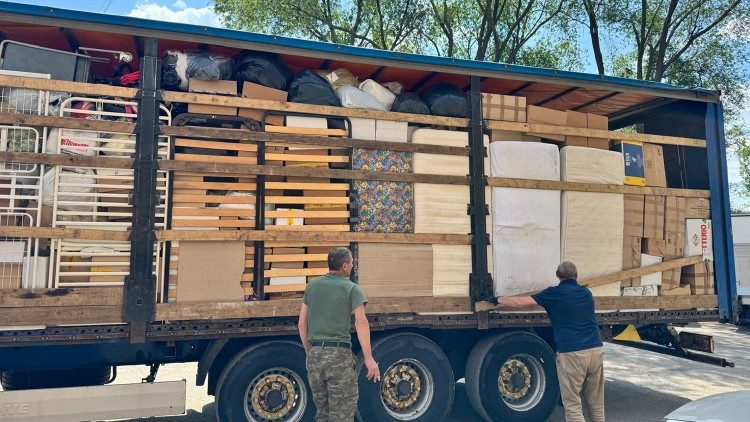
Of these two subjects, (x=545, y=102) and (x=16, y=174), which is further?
(x=545, y=102)

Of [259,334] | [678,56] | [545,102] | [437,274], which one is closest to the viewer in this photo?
[259,334]

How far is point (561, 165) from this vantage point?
20.9 feet

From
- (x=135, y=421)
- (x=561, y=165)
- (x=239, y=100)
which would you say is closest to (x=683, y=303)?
(x=561, y=165)

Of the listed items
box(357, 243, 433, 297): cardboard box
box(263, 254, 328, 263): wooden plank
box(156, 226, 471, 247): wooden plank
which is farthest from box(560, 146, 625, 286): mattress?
box(263, 254, 328, 263): wooden plank

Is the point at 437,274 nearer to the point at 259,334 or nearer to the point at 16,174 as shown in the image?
the point at 259,334

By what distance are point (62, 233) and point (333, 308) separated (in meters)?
2.13

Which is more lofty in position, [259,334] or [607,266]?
[607,266]

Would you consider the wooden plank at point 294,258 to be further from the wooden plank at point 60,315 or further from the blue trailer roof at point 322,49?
the blue trailer roof at point 322,49

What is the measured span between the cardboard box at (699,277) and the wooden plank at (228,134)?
3.00m

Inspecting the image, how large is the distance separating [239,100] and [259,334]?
2.01m

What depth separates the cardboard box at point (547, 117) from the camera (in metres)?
6.34

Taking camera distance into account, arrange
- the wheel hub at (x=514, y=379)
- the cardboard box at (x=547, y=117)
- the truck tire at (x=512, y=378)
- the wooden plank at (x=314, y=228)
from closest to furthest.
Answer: the wooden plank at (x=314, y=228) → the truck tire at (x=512, y=378) → the wheel hub at (x=514, y=379) → the cardboard box at (x=547, y=117)

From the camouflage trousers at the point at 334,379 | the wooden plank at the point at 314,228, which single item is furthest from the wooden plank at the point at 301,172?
the camouflage trousers at the point at 334,379

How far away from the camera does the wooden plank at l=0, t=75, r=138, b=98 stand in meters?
4.66
